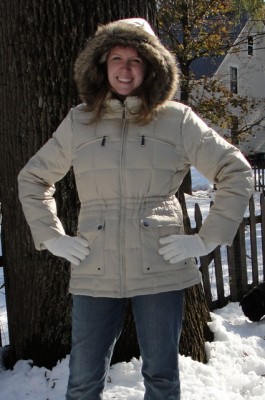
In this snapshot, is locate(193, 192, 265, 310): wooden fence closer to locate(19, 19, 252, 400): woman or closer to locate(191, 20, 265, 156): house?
locate(19, 19, 252, 400): woman

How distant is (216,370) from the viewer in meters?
3.30

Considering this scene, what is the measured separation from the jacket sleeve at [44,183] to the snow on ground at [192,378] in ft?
3.61

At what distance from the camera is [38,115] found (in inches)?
122

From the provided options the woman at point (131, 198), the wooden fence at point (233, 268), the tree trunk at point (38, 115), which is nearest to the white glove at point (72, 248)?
the woman at point (131, 198)

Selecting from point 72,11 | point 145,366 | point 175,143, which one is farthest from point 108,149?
point 72,11

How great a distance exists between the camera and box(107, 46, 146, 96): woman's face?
232 cm

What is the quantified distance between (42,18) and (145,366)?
6.53 feet

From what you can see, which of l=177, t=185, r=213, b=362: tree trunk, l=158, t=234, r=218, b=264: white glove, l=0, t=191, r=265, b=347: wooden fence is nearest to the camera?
→ l=158, t=234, r=218, b=264: white glove

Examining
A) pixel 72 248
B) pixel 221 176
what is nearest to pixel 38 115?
pixel 72 248

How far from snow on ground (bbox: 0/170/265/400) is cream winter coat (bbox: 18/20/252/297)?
97 cm

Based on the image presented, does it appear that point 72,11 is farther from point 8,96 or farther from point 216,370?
point 216,370

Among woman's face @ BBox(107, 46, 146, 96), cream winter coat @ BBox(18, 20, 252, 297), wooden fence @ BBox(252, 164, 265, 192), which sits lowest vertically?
wooden fence @ BBox(252, 164, 265, 192)

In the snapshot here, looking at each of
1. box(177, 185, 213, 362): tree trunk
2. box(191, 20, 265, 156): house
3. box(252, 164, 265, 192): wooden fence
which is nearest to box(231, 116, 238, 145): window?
box(252, 164, 265, 192): wooden fence

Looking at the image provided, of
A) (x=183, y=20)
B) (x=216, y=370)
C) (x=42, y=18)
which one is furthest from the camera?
(x=183, y=20)
